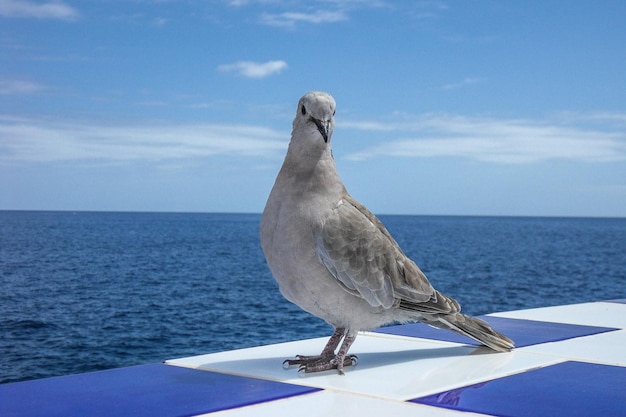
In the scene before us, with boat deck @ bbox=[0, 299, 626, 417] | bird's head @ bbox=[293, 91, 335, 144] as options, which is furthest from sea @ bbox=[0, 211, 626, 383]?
bird's head @ bbox=[293, 91, 335, 144]

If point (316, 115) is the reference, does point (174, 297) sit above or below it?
below

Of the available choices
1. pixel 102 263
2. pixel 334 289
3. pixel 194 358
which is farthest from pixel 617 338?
pixel 102 263

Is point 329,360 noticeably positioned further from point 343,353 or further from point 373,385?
point 373,385

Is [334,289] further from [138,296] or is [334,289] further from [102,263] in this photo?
[102,263]

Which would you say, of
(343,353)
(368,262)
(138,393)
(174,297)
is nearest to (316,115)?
(368,262)

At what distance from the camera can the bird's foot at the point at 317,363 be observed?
4.52m

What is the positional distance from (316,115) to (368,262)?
3.08 ft

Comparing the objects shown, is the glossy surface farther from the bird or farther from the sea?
the sea

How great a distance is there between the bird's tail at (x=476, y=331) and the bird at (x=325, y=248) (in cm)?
39

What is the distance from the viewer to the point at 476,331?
203 inches

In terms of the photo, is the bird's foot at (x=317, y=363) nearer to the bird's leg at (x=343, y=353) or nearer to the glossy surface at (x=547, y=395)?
the bird's leg at (x=343, y=353)

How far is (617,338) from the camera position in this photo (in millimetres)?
5754

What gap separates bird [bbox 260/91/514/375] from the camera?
4352mm

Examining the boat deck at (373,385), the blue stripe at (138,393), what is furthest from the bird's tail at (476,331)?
the blue stripe at (138,393)
